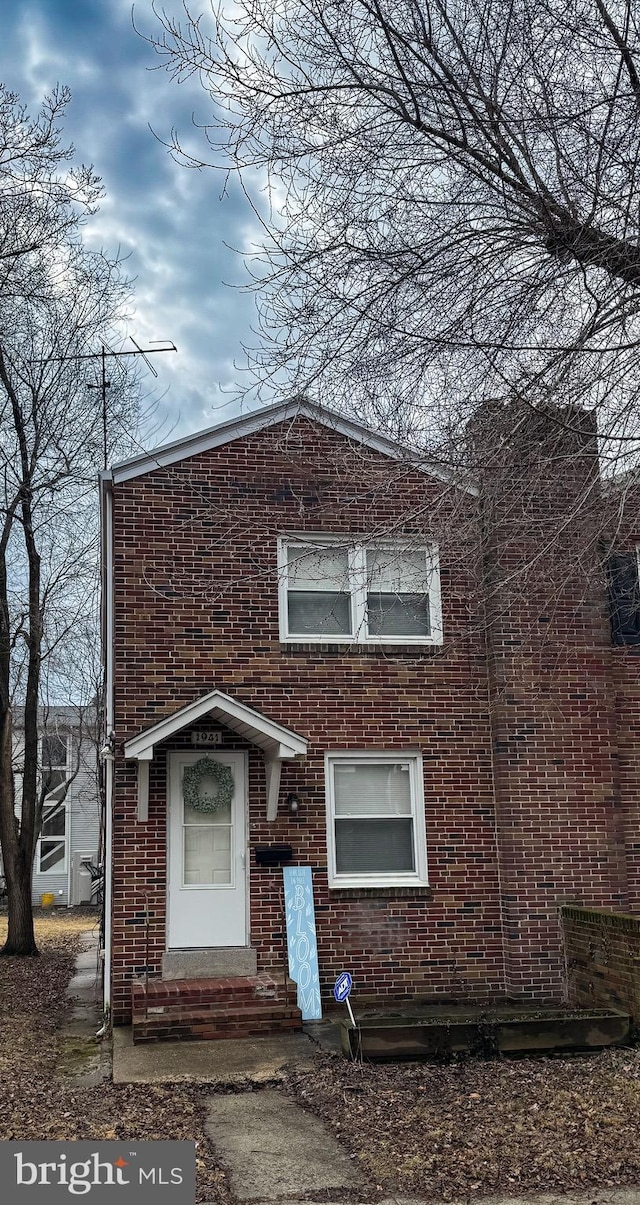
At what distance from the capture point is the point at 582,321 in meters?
7.48

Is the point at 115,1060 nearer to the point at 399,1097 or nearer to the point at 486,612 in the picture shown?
the point at 399,1097

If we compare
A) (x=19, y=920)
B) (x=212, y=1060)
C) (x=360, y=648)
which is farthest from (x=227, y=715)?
(x=19, y=920)

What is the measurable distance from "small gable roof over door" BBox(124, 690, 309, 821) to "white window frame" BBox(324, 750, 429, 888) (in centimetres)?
72

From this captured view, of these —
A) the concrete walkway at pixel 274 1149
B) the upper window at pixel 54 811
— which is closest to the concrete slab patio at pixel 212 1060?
the concrete walkway at pixel 274 1149

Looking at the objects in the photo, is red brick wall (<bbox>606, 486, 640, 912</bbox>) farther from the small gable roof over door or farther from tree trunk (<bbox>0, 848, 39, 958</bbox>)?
tree trunk (<bbox>0, 848, 39, 958</bbox>)

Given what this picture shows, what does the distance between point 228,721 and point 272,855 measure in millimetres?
1468

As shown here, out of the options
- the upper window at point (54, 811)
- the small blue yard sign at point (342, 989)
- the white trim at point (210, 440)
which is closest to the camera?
the small blue yard sign at point (342, 989)

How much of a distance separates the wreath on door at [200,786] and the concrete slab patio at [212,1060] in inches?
93.1

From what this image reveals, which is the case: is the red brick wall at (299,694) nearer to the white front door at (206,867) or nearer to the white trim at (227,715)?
the white front door at (206,867)

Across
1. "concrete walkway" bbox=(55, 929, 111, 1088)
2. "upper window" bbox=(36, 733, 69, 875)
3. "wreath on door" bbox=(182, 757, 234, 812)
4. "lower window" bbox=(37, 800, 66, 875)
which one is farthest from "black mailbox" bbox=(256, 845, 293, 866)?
"lower window" bbox=(37, 800, 66, 875)

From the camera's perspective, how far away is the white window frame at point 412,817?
11633 mm

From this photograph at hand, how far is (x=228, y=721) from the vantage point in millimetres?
11367

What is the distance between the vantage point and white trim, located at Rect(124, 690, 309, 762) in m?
10.7

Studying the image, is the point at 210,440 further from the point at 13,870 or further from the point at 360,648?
the point at 13,870
